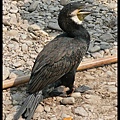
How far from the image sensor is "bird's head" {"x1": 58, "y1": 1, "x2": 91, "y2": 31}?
447cm

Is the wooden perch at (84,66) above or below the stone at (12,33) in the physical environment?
below

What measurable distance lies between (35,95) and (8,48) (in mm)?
1469

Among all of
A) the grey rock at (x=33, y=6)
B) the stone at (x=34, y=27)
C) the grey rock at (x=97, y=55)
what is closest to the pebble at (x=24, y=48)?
the stone at (x=34, y=27)

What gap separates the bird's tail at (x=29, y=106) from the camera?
165 inches

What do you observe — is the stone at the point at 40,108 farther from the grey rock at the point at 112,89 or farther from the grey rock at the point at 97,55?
the grey rock at the point at 97,55

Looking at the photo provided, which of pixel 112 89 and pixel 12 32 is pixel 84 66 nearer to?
pixel 112 89

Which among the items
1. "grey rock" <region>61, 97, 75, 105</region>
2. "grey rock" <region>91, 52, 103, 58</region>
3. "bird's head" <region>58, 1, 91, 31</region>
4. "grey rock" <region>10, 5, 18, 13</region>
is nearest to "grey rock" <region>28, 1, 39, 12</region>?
"grey rock" <region>10, 5, 18, 13</region>

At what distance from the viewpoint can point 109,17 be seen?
6.30 meters

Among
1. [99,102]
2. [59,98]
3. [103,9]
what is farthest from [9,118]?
[103,9]

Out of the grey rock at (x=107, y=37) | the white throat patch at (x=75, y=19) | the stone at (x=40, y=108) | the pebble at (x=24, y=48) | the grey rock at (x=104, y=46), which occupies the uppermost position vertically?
the white throat patch at (x=75, y=19)

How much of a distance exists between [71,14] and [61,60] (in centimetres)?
57

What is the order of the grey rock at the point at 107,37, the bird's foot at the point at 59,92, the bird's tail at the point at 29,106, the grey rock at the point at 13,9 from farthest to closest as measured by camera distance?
1. the grey rock at the point at 13,9
2. the grey rock at the point at 107,37
3. the bird's foot at the point at 59,92
4. the bird's tail at the point at 29,106

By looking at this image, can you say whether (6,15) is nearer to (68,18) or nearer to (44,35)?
(44,35)

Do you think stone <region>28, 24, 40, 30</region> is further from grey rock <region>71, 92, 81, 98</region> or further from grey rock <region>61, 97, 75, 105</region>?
grey rock <region>61, 97, 75, 105</region>
